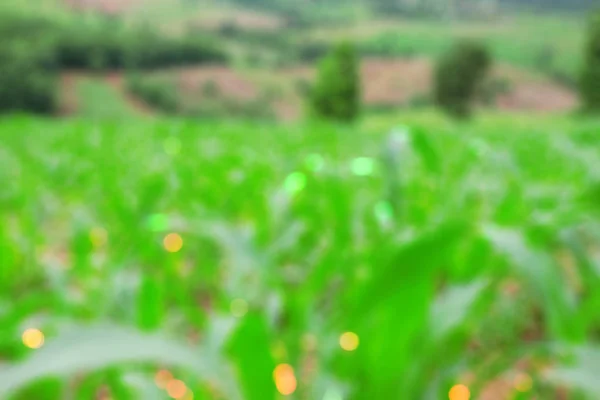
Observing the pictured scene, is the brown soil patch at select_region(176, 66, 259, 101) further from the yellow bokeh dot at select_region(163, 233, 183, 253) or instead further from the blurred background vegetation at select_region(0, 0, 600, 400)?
the yellow bokeh dot at select_region(163, 233, 183, 253)

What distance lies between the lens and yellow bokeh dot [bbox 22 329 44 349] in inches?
27.2

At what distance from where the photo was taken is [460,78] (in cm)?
2402

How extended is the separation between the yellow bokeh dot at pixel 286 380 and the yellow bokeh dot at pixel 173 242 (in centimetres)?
54

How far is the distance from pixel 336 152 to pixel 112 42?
20.4 meters

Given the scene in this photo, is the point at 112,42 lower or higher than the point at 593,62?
higher

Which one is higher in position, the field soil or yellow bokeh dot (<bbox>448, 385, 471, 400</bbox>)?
yellow bokeh dot (<bbox>448, 385, 471, 400</bbox>)

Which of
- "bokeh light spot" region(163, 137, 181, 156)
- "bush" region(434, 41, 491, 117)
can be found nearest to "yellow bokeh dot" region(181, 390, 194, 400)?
"bokeh light spot" region(163, 137, 181, 156)

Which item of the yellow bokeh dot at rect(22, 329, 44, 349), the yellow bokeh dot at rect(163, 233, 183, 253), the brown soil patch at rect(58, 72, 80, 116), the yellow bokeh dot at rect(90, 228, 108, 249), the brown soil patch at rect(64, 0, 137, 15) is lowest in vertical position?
the brown soil patch at rect(58, 72, 80, 116)

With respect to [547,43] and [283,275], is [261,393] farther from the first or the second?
[547,43]

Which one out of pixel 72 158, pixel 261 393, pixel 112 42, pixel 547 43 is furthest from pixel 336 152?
pixel 547 43

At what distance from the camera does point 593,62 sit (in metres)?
22.0

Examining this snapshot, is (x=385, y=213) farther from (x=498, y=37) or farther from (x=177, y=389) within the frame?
(x=498, y=37)

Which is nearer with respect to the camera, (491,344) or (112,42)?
(491,344)

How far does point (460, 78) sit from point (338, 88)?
19.1 feet
